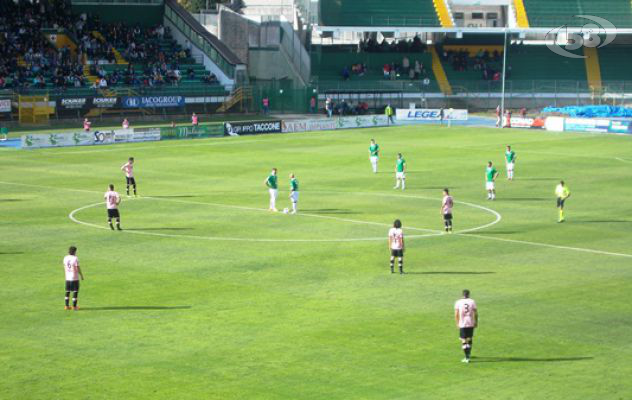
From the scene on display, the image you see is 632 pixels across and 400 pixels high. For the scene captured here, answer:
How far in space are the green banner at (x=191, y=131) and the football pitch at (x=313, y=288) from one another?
20.2 meters

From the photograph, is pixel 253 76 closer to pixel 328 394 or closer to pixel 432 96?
pixel 432 96

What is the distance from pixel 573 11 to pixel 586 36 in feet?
10.2

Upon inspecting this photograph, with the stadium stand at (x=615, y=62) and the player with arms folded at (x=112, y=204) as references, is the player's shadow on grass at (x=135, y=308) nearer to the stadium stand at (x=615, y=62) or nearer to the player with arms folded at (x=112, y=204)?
the player with arms folded at (x=112, y=204)

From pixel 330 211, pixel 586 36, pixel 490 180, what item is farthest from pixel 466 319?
pixel 586 36

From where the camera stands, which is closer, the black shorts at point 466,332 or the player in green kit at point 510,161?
the black shorts at point 466,332

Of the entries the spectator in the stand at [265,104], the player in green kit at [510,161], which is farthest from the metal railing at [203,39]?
the player in green kit at [510,161]

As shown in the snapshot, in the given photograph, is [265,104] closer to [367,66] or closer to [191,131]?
[367,66]

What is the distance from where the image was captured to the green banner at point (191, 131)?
258 feet

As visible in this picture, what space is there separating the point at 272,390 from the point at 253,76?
295 feet

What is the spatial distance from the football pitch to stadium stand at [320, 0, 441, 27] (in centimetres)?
4890

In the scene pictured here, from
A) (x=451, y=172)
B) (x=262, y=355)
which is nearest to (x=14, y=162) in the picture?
(x=451, y=172)

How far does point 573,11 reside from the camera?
11125 cm

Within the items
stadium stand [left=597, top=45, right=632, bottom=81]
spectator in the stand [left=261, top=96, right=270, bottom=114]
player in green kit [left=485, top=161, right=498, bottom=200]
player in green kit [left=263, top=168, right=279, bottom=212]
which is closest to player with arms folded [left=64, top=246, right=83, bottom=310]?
player in green kit [left=263, top=168, right=279, bottom=212]

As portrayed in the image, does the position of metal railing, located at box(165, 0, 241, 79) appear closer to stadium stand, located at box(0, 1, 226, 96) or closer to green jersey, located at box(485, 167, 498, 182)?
stadium stand, located at box(0, 1, 226, 96)
